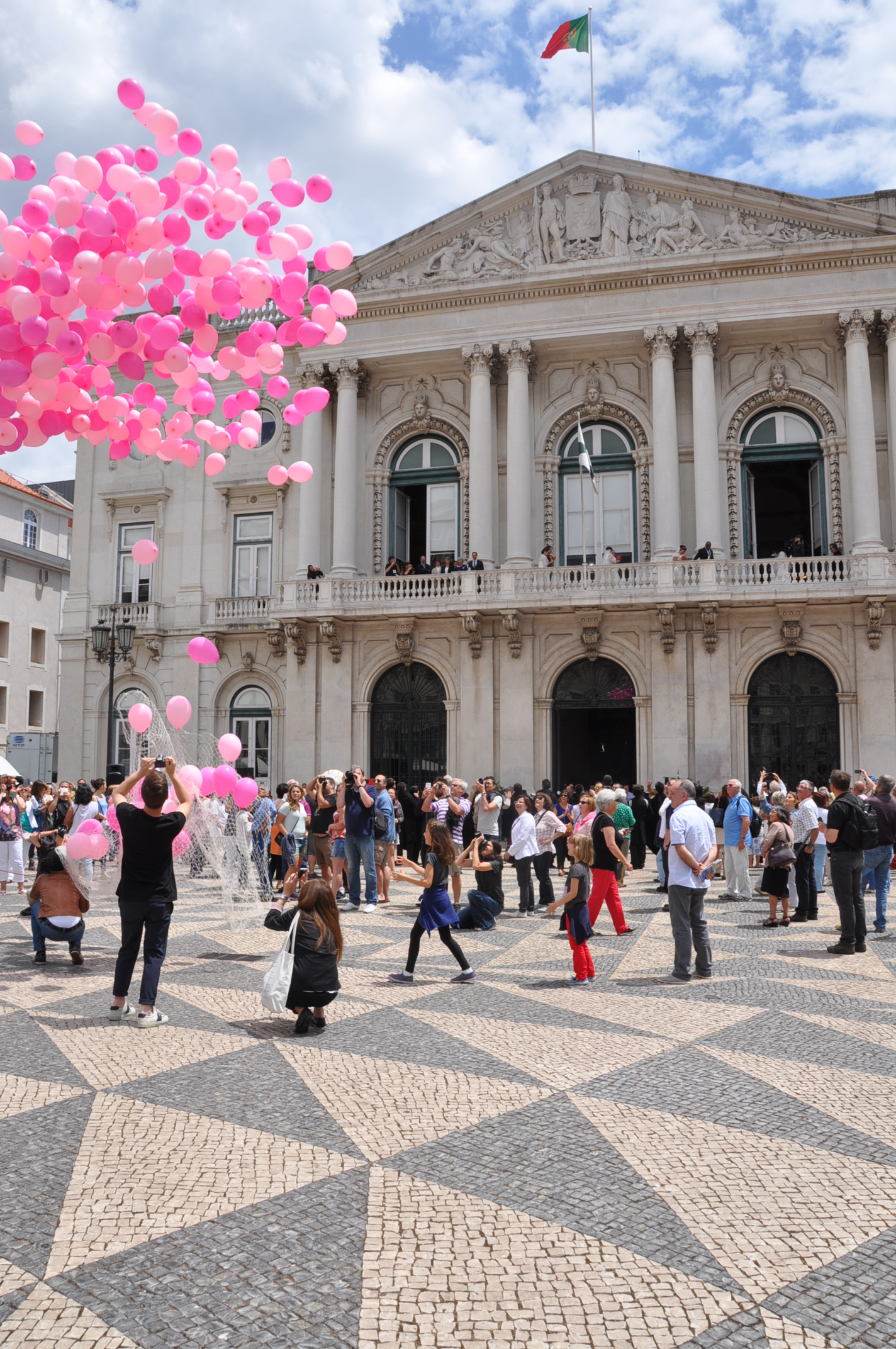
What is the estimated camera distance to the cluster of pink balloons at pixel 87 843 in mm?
8992

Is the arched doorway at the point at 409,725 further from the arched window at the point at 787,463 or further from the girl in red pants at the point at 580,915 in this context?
the girl in red pants at the point at 580,915

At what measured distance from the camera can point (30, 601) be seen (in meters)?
47.2

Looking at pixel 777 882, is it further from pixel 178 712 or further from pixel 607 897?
pixel 178 712

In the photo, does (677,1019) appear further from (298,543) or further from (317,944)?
(298,543)

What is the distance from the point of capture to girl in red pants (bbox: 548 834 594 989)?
9.30 metres

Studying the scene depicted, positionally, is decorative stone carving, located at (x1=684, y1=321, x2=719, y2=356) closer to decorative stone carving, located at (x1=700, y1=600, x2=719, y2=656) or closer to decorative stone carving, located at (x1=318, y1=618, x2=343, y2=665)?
decorative stone carving, located at (x1=700, y1=600, x2=719, y2=656)

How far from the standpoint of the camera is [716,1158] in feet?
17.0

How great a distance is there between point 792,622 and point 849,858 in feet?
50.6

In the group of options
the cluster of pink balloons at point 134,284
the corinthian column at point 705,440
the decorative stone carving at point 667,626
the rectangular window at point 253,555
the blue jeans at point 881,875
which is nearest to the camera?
the cluster of pink balloons at point 134,284

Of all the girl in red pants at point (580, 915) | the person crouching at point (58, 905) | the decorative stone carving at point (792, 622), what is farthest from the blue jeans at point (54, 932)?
the decorative stone carving at point (792, 622)

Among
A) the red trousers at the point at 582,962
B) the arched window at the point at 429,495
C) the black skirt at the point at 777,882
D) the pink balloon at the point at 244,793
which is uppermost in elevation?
the arched window at the point at 429,495

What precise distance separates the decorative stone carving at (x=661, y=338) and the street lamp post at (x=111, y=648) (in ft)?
51.6

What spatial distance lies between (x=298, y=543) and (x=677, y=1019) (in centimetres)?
2335

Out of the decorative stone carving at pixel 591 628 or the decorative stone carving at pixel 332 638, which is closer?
the decorative stone carving at pixel 591 628
